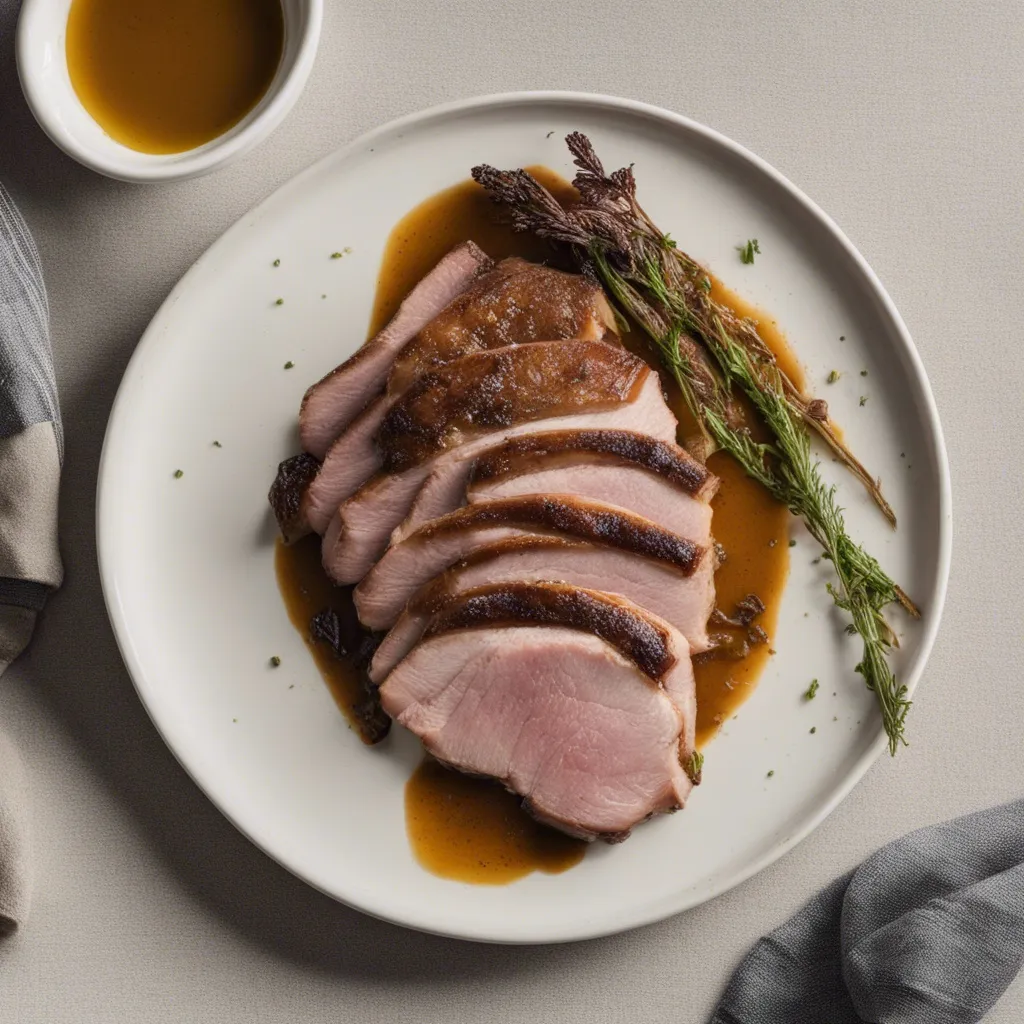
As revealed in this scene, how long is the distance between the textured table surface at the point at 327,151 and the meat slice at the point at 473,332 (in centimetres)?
69

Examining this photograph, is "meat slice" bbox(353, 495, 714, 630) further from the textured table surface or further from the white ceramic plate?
the textured table surface

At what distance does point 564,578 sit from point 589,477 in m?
0.26

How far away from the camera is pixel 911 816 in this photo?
294 centimetres

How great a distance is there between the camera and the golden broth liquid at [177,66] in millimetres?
2727

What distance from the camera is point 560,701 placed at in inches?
99.0

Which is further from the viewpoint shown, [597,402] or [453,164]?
[453,164]

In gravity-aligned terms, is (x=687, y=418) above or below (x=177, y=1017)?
above

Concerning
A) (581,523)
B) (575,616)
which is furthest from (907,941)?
(581,523)

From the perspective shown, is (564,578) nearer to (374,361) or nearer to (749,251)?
(374,361)

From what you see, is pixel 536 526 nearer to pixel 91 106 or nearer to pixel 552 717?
pixel 552 717

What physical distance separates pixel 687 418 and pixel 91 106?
1.80 metres

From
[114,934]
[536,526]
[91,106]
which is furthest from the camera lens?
[114,934]

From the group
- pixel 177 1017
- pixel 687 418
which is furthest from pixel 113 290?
pixel 177 1017

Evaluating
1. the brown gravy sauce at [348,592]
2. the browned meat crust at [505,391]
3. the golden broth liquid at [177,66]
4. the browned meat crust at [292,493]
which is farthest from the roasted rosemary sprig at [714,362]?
the browned meat crust at [292,493]
